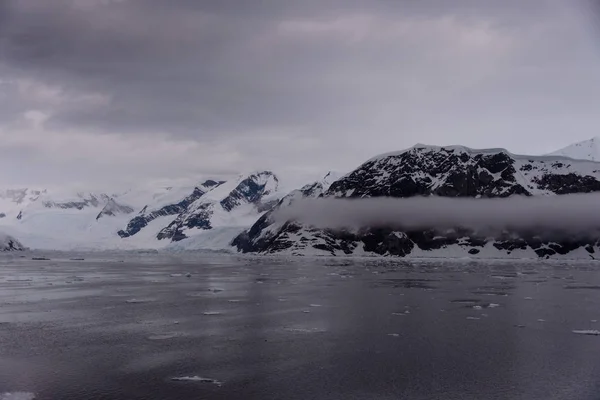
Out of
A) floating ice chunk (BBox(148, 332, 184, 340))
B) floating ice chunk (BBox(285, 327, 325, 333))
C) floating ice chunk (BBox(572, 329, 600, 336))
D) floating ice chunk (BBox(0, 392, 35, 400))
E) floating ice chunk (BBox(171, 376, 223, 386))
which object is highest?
floating ice chunk (BBox(0, 392, 35, 400))

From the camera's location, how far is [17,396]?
15008 mm

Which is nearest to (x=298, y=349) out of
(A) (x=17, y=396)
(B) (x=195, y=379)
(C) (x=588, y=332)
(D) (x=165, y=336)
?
(B) (x=195, y=379)

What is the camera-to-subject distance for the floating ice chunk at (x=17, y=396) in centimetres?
1483

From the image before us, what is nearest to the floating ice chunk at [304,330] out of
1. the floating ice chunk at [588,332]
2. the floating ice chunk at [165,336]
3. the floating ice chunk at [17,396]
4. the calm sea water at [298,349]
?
the calm sea water at [298,349]

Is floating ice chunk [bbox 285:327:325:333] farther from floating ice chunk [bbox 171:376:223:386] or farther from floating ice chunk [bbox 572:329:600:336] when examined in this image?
floating ice chunk [bbox 572:329:600:336]

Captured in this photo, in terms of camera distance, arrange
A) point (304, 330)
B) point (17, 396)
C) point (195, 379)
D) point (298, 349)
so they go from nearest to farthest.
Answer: point (17, 396)
point (195, 379)
point (298, 349)
point (304, 330)

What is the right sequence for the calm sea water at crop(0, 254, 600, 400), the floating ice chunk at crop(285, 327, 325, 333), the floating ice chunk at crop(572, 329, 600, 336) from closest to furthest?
the calm sea water at crop(0, 254, 600, 400)
the floating ice chunk at crop(572, 329, 600, 336)
the floating ice chunk at crop(285, 327, 325, 333)

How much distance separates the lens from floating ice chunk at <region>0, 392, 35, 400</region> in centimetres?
1483

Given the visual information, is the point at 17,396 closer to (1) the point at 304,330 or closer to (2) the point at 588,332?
(1) the point at 304,330

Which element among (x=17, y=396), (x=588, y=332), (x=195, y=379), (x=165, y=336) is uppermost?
(x=17, y=396)

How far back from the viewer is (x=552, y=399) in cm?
1528

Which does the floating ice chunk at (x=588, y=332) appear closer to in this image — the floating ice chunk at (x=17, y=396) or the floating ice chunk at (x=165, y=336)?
the floating ice chunk at (x=165, y=336)

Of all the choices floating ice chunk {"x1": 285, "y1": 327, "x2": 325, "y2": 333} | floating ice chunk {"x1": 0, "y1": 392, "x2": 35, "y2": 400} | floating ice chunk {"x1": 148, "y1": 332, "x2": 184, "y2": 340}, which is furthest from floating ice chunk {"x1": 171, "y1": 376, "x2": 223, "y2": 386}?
floating ice chunk {"x1": 285, "y1": 327, "x2": 325, "y2": 333}

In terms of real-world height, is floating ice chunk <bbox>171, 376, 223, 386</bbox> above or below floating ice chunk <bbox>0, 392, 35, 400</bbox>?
below
